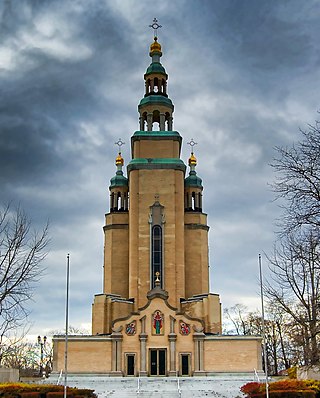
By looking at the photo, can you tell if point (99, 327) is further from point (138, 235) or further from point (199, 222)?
point (199, 222)

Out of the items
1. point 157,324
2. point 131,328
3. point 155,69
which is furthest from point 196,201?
point 131,328

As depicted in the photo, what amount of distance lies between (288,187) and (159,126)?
44616 mm

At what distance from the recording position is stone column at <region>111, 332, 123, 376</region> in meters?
49.9

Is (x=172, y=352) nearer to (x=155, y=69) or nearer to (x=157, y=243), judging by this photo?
(x=157, y=243)

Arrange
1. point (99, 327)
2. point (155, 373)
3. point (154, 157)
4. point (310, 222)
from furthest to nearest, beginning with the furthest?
point (154, 157) → point (99, 327) → point (155, 373) → point (310, 222)

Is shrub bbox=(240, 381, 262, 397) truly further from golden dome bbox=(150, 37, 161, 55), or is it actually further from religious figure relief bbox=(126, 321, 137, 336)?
golden dome bbox=(150, 37, 161, 55)

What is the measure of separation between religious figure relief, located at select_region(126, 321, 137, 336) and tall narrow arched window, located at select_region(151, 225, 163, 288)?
23.0 ft

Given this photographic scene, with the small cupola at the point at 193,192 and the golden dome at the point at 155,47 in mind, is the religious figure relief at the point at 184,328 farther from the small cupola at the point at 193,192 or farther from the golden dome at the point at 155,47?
the golden dome at the point at 155,47

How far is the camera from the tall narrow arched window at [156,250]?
58188 millimetres

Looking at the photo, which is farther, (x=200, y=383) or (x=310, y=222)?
(x=200, y=383)

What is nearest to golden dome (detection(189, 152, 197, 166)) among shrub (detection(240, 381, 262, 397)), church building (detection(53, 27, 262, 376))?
church building (detection(53, 27, 262, 376))

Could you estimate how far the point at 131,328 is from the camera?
2016 inches

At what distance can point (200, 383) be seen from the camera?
44.0 meters

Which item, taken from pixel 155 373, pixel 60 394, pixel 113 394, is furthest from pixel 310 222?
pixel 155 373
